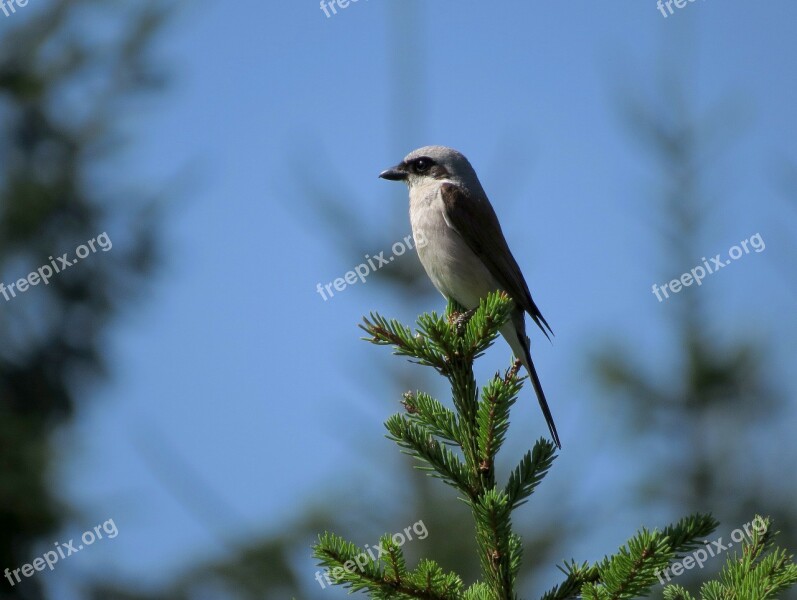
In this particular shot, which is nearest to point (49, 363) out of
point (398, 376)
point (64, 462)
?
point (64, 462)

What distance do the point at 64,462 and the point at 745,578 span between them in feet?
32.1

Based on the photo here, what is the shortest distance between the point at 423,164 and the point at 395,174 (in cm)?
Result: 21

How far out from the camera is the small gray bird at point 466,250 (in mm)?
5125

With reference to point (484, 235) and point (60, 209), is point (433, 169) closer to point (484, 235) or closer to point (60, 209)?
point (484, 235)

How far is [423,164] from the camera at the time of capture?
569 centimetres

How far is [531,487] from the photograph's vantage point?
2730 mm

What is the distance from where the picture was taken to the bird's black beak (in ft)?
18.9

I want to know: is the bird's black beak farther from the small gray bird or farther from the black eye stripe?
the small gray bird

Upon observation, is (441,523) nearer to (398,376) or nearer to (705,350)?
(398,376)

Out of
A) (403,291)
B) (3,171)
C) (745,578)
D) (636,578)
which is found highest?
(3,171)

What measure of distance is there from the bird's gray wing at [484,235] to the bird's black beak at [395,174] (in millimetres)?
430

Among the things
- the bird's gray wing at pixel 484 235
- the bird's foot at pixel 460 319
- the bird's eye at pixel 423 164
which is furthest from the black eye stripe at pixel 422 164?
the bird's foot at pixel 460 319

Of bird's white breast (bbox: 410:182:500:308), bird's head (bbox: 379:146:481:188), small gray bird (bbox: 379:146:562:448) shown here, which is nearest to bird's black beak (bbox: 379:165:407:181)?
bird's head (bbox: 379:146:481:188)

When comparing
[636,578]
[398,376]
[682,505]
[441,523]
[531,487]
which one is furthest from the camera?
[682,505]
